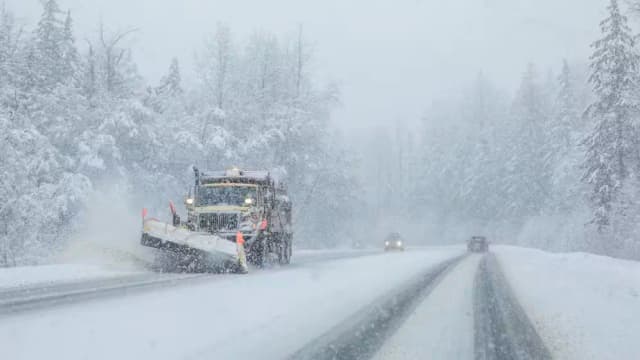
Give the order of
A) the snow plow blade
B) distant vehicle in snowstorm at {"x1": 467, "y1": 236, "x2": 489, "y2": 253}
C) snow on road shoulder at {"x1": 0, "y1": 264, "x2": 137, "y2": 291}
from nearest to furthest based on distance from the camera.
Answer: snow on road shoulder at {"x1": 0, "y1": 264, "x2": 137, "y2": 291}
the snow plow blade
distant vehicle in snowstorm at {"x1": 467, "y1": 236, "x2": 489, "y2": 253}

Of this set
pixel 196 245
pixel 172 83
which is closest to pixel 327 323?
pixel 196 245

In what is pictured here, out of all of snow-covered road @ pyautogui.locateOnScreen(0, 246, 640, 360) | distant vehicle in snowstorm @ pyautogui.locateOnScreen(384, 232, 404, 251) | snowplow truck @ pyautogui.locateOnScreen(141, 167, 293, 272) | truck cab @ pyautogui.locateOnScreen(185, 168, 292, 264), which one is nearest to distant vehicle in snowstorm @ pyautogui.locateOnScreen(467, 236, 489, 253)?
distant vehicle in snowstorm @ pyautogui.locateOnScreen(384, 232, 404, 251)

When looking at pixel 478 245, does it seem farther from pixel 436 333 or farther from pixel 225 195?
pixel 436 333

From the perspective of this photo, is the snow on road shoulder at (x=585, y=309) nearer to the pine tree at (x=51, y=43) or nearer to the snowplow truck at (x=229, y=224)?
the snowplow truck at (x=229, y=224)

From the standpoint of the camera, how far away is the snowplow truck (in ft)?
62.9

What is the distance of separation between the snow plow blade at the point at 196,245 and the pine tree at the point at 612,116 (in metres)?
24.5

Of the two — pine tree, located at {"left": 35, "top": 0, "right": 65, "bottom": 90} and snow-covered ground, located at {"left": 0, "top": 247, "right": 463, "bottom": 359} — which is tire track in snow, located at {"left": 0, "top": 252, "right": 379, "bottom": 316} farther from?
pine tree, located at {"left": 35, "top": 0, "right": 65, "bottom": 90}

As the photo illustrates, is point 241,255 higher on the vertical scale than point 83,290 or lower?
higher

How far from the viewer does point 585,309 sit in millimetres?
12250

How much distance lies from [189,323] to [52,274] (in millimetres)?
9295

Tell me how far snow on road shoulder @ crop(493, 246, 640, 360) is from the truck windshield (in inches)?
322

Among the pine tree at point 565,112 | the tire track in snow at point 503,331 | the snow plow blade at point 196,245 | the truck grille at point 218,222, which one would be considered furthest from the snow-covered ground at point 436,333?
the pine tree at point 565,112

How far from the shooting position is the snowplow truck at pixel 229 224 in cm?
1917

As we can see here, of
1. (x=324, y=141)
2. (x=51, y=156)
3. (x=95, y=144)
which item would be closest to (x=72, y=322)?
(x=51, y=156)
